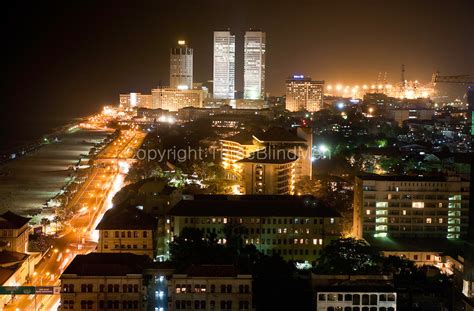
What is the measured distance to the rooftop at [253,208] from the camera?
10.0 meters

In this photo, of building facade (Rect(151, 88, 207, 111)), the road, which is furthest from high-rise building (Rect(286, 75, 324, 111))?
the road

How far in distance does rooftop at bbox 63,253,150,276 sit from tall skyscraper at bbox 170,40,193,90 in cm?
3196

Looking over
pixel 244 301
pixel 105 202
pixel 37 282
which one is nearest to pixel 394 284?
pixel 244 301

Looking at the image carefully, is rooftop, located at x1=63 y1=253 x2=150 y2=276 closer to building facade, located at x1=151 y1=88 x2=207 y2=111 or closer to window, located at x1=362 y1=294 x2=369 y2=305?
window, located at x1=362 y1=294 x2=369 y2=305

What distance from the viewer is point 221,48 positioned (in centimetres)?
3738

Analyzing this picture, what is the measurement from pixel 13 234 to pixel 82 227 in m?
2.36

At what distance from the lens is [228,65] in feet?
124

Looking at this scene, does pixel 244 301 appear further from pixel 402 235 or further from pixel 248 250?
pixel 402 235

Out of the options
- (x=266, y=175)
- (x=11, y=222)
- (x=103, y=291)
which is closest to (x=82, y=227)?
(x=11, y=222)

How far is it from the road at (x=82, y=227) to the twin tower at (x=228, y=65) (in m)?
15.4

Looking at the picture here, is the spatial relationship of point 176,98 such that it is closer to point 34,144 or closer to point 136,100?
point 136,100

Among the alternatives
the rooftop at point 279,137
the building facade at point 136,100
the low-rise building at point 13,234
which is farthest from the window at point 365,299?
the building facade at point 136,100

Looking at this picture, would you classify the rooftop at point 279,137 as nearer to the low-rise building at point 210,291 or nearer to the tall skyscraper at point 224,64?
the low-rise building at point 210,291

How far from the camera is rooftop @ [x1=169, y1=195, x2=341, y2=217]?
1003 cm
